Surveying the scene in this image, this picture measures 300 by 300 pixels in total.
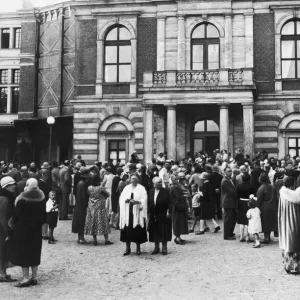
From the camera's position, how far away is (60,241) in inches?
513

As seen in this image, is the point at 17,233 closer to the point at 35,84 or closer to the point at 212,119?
the point at 212,119

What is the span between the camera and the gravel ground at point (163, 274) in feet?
26.0

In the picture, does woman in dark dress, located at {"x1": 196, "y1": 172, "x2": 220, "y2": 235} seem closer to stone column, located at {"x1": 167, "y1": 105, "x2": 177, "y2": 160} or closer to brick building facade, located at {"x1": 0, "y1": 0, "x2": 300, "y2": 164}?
stone column, located at {"x1": 167, "y1": 105, "x2": 177, "y2": 160}

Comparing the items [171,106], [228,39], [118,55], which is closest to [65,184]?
[171,106]

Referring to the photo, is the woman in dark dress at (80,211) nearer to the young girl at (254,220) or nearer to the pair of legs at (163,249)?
the pair of legs at (163,249)

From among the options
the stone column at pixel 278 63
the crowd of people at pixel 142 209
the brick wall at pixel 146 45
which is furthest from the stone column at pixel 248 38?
the crowd of people at pixel 142 209

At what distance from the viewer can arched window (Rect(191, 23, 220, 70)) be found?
26.8 m

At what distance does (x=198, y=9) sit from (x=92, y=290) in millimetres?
Result: 21432

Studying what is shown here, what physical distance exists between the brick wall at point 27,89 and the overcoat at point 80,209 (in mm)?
23768

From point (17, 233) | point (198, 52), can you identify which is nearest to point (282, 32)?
point (198, 52)

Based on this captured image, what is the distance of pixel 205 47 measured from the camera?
26.9 metres

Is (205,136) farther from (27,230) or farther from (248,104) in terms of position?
(27,230)

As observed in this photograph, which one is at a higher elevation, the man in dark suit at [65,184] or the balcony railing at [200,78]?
the balcony railing at [200,78]

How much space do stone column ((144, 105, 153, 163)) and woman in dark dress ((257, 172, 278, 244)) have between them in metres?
11.8
